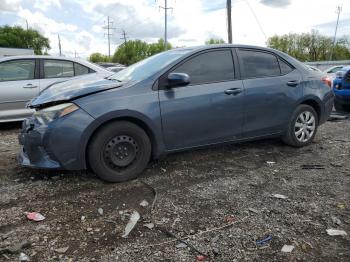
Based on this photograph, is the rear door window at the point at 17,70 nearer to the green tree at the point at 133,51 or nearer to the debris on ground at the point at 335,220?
the debris on ground at the point at 335,220

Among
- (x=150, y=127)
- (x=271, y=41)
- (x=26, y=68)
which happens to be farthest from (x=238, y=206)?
(x=271, y=41)

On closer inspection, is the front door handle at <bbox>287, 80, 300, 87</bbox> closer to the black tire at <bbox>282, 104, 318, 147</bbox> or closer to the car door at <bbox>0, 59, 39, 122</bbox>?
the black tire at <bbox>282, 104, 318, 147</bbox>

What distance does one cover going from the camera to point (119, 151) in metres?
4.23

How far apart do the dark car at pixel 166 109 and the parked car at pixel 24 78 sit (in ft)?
9.32

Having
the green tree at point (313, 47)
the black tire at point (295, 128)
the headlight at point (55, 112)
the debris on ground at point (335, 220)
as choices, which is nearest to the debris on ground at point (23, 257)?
the headlight at point (55, 112)

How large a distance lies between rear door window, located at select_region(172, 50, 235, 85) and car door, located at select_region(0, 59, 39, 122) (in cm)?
401

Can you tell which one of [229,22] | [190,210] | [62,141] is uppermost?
[229,22]

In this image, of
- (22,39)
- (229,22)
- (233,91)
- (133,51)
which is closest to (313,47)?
(133,51)

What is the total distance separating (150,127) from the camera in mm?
4340

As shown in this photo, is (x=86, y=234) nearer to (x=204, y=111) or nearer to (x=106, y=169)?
(x=106, y=169)

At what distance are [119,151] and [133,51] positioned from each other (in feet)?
284

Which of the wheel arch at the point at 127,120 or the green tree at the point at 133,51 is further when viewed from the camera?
the green tree at the point at 133,51

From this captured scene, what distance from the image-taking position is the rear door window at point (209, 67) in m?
4.70

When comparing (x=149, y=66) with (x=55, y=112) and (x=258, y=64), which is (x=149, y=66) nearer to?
(x=55, y=112)
